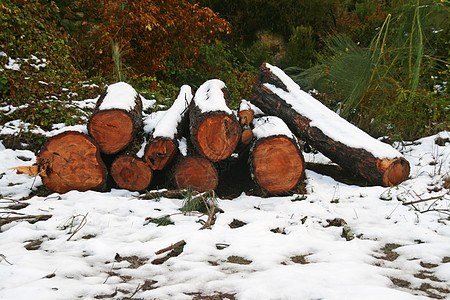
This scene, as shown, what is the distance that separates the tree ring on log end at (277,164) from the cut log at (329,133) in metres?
0.62

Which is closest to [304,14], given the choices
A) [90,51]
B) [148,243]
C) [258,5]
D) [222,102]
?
[258,5]

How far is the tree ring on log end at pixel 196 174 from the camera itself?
365cm

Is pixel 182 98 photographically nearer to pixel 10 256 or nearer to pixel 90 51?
pixel 10 256

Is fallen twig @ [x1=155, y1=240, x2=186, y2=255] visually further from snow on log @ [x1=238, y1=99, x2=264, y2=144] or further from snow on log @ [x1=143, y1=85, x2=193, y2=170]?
snow on log @ [x1=238, y1=99, x2=264, y2=144]

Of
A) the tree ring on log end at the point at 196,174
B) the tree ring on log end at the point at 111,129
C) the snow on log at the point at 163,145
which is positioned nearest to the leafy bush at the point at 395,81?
the tree ring on log end at the point at 196,174

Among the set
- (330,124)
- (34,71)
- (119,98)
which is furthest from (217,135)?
(34,71)

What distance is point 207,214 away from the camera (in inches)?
122

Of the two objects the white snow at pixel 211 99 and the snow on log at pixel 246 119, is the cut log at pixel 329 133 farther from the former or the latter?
the white snow at pixel 211 99

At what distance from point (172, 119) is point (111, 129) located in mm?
682

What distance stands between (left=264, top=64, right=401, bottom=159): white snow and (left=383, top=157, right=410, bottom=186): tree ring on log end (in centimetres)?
8

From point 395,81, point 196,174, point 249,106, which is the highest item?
point 395,81

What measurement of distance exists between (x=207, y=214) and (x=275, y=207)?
74cm

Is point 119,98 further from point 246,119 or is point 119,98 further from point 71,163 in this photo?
point 246,119

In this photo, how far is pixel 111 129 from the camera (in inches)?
144
